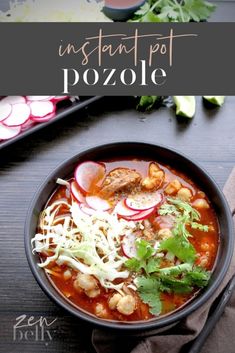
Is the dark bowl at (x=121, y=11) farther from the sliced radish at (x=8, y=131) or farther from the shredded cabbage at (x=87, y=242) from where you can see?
the shredded cabbage at (x=87, y=242)

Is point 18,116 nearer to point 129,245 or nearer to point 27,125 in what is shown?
point 27,125

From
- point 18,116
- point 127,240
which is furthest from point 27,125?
point 127,240

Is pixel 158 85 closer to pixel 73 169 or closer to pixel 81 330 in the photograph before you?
pixel 73 169

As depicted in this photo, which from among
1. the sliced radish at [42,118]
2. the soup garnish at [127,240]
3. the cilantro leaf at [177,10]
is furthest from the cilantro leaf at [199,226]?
the cilantro leaf at [177,10]

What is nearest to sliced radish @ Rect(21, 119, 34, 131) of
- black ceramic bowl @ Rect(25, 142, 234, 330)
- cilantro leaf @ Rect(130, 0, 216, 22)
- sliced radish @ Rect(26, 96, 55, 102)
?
sliced radish @ Rect(26, 96, 55, 102)

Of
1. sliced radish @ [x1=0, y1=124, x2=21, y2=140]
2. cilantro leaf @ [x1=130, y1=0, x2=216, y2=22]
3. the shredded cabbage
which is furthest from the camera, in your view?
cilantro leaf @ [x1=130, y1=0, x2=216, y2=22]

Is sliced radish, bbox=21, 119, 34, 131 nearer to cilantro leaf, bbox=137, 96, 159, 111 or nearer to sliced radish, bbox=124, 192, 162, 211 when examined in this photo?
cilantro leaf, bbox=137, 96, 159, 111

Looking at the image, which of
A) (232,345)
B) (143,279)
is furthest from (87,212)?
(232,345)
